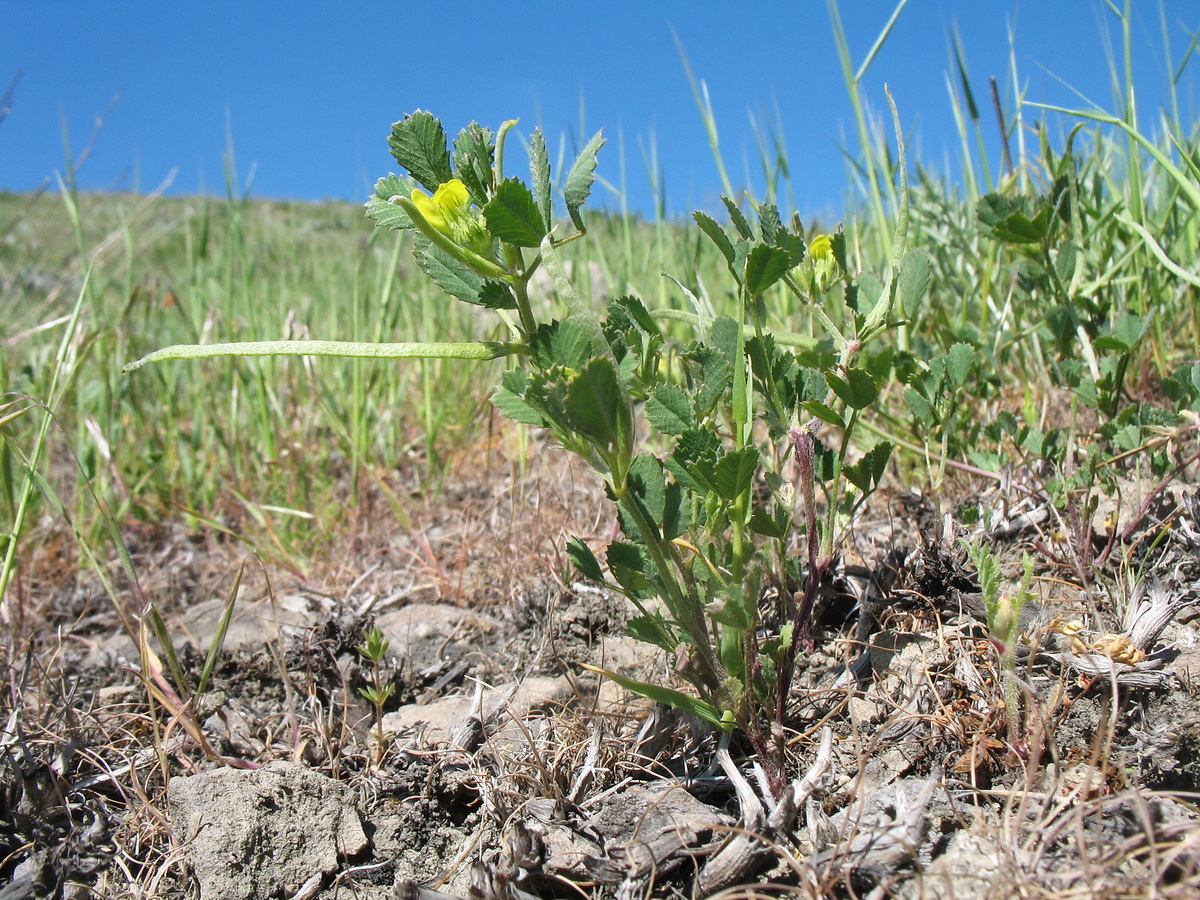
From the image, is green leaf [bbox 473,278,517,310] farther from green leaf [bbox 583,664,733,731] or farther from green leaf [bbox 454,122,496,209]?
green leaf [bbox 583,664,733,731]

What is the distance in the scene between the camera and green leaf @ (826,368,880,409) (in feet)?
2.50

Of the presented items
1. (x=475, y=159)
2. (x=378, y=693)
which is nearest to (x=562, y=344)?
(x=475, y=159)

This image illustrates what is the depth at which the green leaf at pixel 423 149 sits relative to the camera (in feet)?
2.25

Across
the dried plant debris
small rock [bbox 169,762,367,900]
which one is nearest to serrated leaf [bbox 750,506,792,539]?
the dried plant debris

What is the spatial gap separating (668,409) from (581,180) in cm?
22

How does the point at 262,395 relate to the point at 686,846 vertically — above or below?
above

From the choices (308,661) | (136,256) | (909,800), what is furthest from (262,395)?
(909,800)

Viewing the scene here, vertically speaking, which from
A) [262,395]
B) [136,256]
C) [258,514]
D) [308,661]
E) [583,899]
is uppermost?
[136,256]

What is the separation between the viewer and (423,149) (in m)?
0.70

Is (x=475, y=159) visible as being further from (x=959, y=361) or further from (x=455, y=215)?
(x=959, y=361)

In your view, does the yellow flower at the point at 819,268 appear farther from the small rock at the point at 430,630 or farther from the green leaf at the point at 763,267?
the small rock at the point at 430,630

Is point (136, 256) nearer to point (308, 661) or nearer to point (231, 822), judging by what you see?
point (308, 661)

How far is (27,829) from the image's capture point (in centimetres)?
89

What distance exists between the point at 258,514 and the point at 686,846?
1.33m
